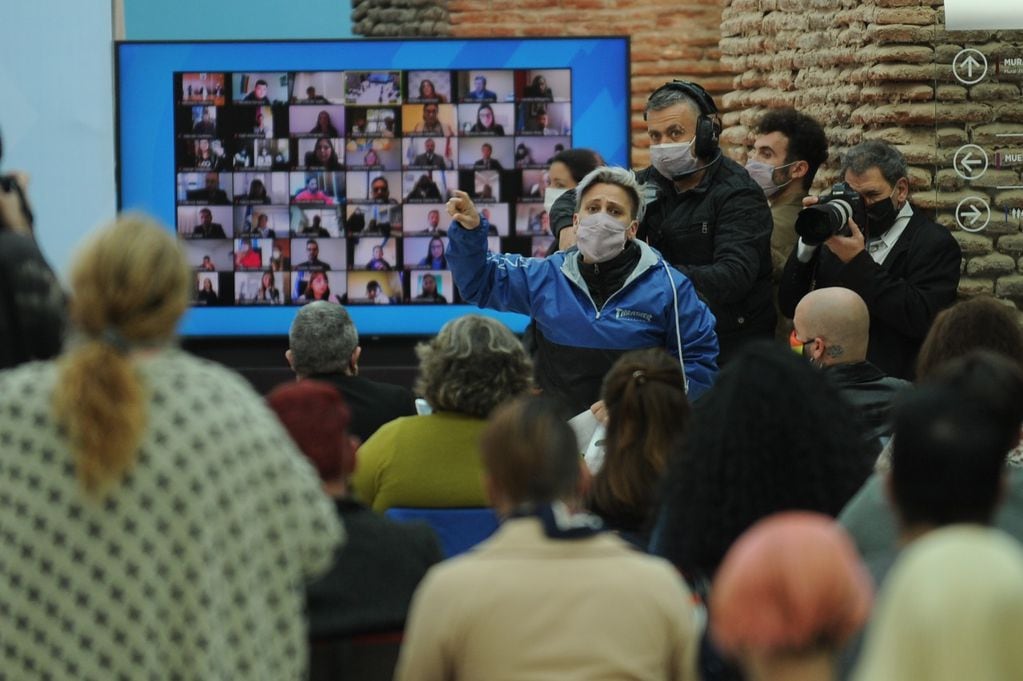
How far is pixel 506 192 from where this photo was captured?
298 inches

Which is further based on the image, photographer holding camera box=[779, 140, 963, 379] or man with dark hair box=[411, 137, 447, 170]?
man with dark hair box=[411, 137, 447, 170]

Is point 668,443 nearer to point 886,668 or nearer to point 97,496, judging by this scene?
point 97,496

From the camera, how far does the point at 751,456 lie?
9.50 ft

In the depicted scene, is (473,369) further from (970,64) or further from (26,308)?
(970,64)

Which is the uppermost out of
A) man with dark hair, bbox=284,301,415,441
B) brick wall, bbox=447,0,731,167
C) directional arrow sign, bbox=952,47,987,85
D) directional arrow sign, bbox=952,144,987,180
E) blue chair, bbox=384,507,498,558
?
brick wall, bbox=447,0,731,167

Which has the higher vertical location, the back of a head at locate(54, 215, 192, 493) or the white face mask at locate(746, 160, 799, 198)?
the white face mask at locate(746, 160, 799, 198)

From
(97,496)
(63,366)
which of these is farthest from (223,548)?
(63,366)

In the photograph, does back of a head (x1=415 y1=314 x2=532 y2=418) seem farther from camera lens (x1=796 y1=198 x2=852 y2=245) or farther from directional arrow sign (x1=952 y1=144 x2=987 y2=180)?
directional arrow sign (x1=952 y1=144 x2=987 y2=180)

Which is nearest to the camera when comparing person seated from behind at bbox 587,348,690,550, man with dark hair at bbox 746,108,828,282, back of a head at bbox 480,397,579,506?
back of a head at bbox 480,397,579,506

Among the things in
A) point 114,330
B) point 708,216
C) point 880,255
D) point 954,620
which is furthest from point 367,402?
point 954,620

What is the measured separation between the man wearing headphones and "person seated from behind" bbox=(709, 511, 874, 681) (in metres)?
3.57

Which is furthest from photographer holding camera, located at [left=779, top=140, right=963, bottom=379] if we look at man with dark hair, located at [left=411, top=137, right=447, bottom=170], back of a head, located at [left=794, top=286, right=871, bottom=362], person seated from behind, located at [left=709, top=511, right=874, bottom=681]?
person seated from behind, located at [left=709, top=511, right=874, bottom=681]

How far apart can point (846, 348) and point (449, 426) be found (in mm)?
1185

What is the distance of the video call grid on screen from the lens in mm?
7547
